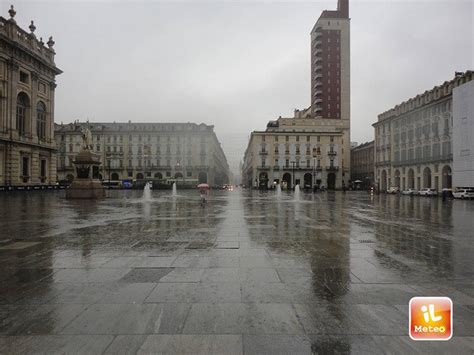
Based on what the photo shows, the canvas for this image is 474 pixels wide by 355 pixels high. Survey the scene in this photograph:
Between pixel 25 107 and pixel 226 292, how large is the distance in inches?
2072

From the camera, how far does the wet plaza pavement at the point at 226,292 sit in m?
3.14

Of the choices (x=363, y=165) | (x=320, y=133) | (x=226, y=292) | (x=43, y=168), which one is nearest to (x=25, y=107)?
(x=43, y=168)

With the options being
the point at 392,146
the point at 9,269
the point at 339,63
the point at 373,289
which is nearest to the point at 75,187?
the point at 9,269

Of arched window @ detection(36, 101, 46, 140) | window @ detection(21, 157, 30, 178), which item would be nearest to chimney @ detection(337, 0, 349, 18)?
arched window @ detection(36, 101, 46, 140)

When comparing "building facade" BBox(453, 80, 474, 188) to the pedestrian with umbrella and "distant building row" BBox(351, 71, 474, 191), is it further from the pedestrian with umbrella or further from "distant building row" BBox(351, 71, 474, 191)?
the pedestrian with umbrella

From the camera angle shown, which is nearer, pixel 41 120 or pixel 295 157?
pixel 41 120

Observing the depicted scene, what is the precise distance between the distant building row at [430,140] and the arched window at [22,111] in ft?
196

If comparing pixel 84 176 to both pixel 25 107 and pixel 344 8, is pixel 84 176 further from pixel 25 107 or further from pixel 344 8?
pixel 344 8

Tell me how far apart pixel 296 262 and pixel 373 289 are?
5.70ft

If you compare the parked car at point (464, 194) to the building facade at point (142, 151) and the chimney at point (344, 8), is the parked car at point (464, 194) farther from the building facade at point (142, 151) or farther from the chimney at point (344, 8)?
the chimney at point (344, 8)

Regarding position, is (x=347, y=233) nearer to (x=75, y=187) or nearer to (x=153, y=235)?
(x=153, y=235)

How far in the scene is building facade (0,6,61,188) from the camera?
4019 cm

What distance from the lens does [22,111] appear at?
44.8 m

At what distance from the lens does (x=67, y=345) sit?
3070mm
